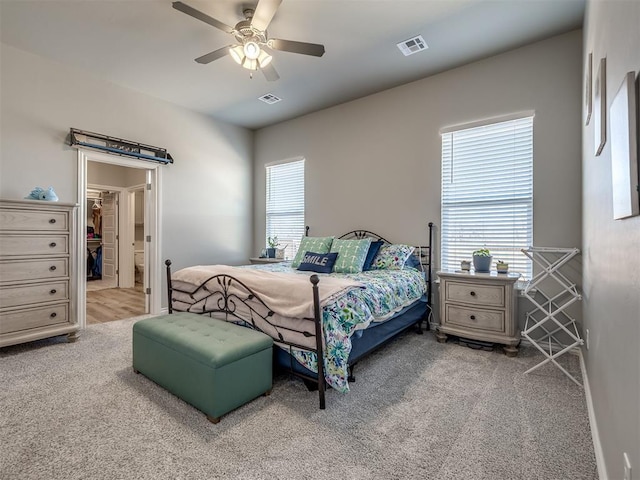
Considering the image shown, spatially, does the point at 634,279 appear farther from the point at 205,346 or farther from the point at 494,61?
the point at 494,61

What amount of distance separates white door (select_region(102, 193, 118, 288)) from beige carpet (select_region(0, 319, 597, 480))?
4743 millimetres

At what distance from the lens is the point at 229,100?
4.57 m

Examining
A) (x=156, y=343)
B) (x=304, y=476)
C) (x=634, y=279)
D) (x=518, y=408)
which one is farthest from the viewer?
(x=156, y=343)

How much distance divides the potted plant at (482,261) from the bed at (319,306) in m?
0.60


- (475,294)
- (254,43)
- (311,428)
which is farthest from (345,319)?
(254,43)

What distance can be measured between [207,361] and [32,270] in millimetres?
2492

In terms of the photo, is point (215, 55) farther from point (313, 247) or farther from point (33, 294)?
point (33, 294)

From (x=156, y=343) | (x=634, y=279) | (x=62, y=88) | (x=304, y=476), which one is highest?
(x=62, y=88)

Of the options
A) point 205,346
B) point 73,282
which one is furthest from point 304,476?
point 73,282

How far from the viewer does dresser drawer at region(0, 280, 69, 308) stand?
9.79 feet

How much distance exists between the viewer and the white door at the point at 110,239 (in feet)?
22.9

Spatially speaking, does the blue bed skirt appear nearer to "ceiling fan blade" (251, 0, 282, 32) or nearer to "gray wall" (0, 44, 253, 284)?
"ceiling fan blade" (251, 0, 282, 32)

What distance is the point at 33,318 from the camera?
313 centimetres

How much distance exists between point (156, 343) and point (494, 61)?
13.9 feet
